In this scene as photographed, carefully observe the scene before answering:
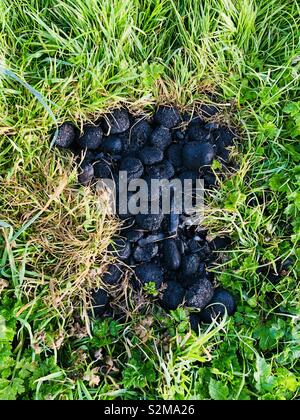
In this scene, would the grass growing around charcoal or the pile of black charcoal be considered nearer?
the grass growing around charcoal

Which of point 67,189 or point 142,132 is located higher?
point 142,132

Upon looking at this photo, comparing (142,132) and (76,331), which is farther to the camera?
(142,132)

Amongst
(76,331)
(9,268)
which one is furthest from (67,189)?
(76,331)

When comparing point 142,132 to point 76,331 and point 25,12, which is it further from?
point 76,331

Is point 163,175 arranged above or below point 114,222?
above
